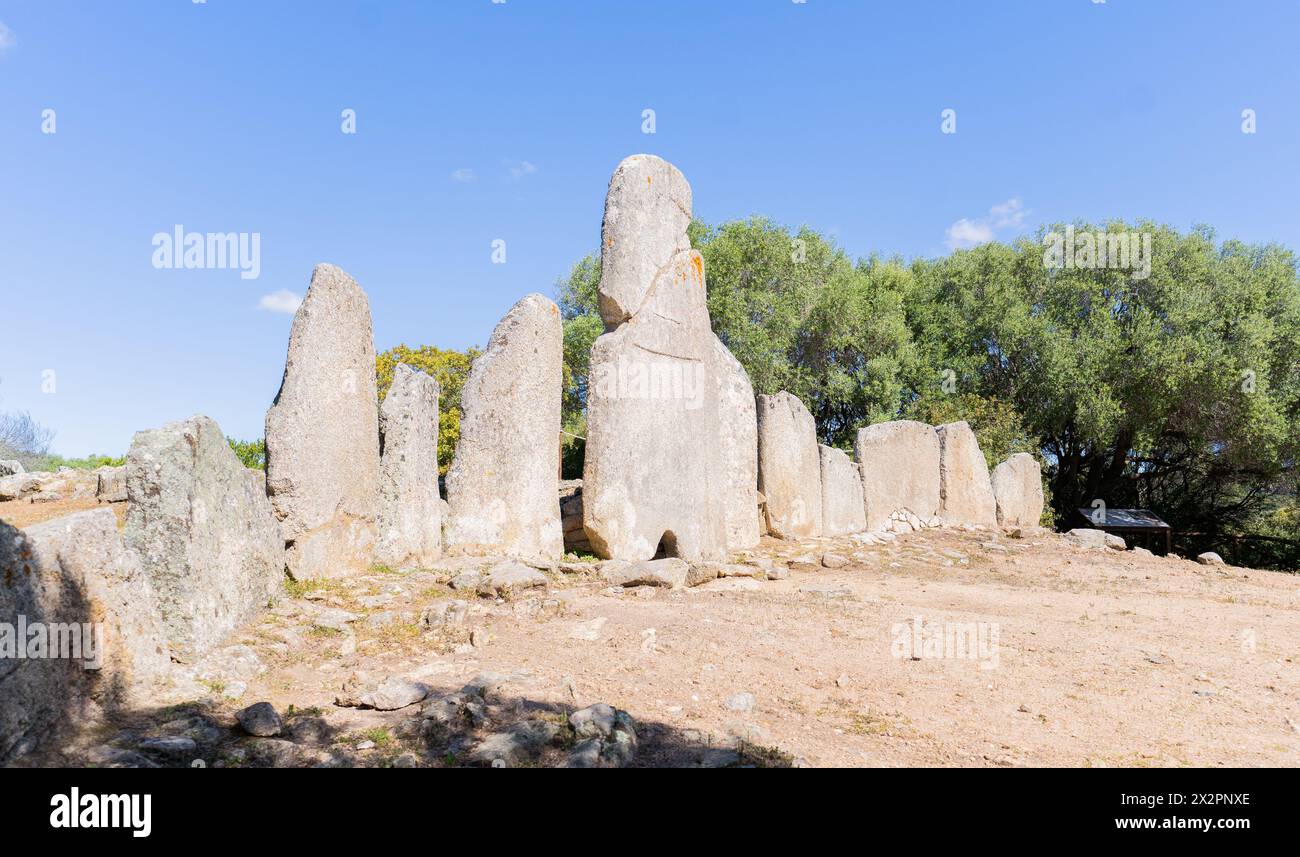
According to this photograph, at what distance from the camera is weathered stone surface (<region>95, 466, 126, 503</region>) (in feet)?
34.8

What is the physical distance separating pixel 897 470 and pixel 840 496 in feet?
6.31

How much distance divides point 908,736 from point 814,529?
32.1 ft

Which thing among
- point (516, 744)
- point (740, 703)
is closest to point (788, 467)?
point (740, 703)

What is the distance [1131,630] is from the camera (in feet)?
25.4

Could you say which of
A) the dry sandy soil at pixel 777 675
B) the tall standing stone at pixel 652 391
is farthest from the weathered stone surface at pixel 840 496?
the dry sandy soil at pixel 777 675

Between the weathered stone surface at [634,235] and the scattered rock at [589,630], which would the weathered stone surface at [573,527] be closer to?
the weathered stone surface at [634,235]

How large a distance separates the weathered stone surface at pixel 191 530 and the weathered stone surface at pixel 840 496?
403 inches

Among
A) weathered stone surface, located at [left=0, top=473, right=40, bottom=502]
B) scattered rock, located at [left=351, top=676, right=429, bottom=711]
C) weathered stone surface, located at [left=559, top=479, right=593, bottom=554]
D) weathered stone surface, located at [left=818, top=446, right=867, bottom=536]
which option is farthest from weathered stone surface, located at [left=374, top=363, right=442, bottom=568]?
weathered stone surface, located at [left=818, top=446, right=867, bottom=536]

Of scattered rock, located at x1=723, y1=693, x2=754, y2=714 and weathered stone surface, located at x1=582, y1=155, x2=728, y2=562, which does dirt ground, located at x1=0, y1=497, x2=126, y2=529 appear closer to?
weathered stone surface, located at x1=582, y1=155, x2=728, y2=562

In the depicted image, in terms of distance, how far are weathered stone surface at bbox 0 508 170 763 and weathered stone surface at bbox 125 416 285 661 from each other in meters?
0.37

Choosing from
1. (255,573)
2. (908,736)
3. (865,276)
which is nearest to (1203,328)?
(865,276)

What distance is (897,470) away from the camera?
53.3 feet

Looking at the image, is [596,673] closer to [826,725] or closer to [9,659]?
[826,725]

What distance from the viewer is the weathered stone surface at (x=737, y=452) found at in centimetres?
1265
